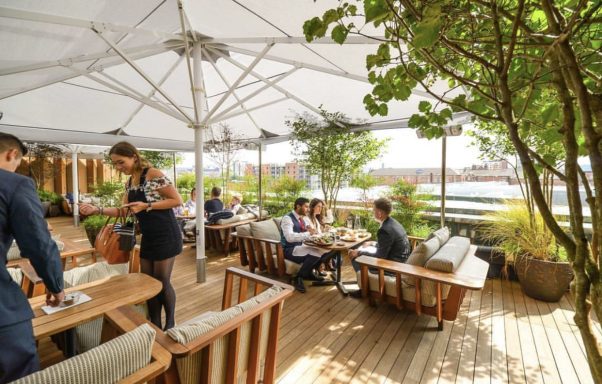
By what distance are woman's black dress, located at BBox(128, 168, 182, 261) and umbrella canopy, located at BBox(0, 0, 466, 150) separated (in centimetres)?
137

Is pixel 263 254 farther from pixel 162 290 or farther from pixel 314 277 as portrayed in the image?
pixel 162 290

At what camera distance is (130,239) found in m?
2.12

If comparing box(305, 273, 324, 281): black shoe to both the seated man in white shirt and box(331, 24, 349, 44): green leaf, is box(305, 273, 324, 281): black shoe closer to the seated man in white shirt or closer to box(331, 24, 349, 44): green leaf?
the seated man in white shirt

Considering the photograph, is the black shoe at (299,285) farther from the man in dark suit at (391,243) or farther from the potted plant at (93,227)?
the potted plant at (93,227)

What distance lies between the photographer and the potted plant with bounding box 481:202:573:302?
11.5 feet

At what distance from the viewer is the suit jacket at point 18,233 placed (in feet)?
3.49

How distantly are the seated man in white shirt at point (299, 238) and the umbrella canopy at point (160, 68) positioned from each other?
5.39 feet

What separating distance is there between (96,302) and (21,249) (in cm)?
64

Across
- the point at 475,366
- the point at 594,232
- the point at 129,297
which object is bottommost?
the point at 475,366

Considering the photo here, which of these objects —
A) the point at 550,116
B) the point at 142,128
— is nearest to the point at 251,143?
the point at 142,128

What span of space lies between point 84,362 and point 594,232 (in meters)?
1.39

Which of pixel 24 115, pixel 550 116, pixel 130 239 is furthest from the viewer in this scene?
pixel 24 115

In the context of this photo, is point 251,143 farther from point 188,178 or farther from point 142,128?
point 188,178

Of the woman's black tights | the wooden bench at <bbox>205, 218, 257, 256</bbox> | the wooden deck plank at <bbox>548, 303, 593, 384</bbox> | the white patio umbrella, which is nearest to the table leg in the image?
the wooden bench at <bbox>205, 218, 257, 256</bbox>
